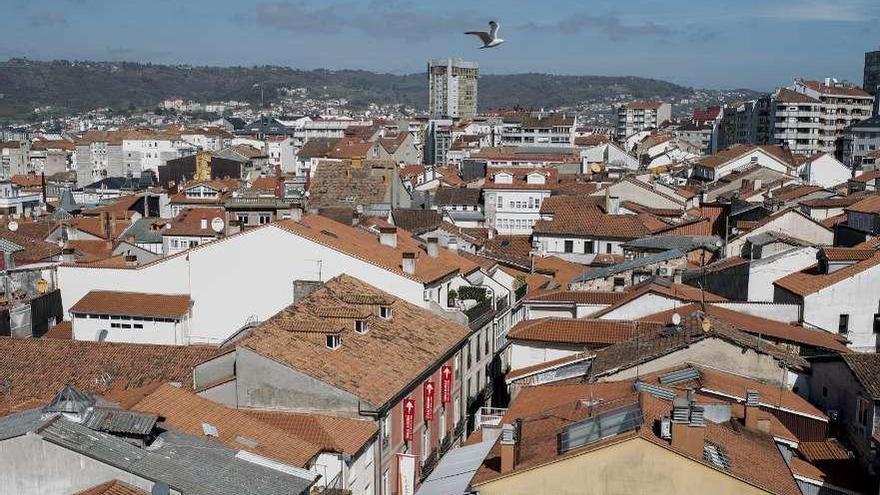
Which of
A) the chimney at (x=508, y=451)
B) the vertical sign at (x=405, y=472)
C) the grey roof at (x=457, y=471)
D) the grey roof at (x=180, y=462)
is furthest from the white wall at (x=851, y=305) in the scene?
the grey roof at (x=180, y=462)

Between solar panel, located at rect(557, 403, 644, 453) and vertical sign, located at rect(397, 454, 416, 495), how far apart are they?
27.7 ft

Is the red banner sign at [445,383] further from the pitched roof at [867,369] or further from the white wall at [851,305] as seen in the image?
the white wall at [851,305]

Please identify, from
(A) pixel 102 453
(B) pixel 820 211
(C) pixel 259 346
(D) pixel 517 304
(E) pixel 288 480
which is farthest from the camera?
(B) pixel 820 211

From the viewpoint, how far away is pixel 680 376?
76.4ft

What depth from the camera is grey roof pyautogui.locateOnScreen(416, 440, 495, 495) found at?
739 inches

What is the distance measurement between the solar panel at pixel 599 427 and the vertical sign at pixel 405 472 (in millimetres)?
8457

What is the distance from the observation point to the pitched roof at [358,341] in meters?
24.6

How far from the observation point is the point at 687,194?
68750 millimetres

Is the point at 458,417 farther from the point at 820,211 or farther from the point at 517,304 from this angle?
the point at 820,211

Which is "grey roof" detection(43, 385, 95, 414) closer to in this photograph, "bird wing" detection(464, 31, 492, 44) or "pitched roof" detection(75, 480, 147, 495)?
"pitched roof" detection(75, 480, 147, 495)

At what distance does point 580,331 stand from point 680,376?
691 cm

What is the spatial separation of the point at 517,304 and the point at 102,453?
918 inches

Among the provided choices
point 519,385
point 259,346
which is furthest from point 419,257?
point 259,346

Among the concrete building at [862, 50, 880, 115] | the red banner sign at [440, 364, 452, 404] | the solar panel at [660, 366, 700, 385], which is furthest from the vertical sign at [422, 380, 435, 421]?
the concrete building at [862, 50, 880, 115]
